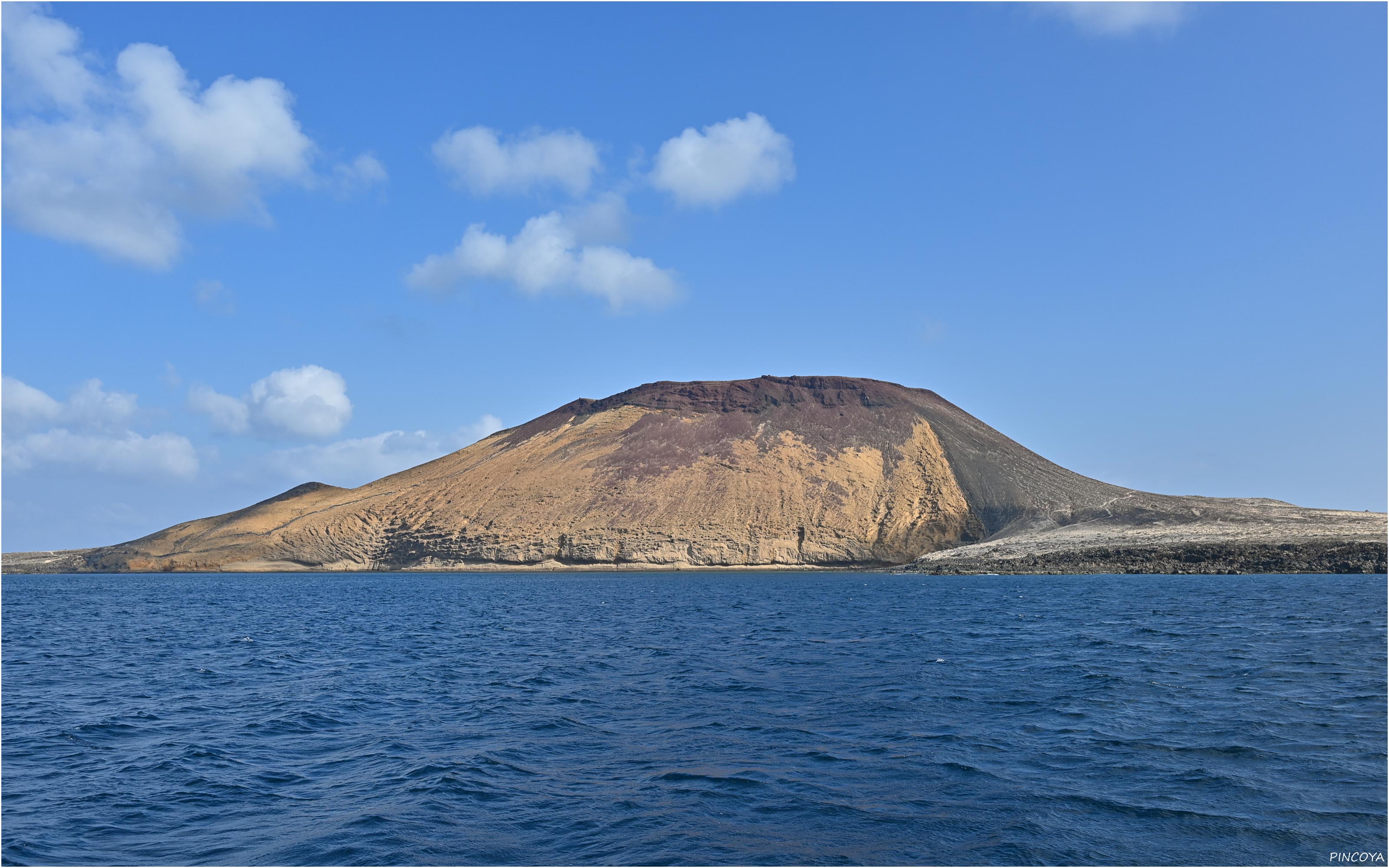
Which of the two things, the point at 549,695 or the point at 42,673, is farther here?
the point at 42,673

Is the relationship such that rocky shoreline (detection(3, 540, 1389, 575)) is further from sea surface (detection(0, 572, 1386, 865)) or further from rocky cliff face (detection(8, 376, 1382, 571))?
sea surface (detection(0, 572, 1386, 865))

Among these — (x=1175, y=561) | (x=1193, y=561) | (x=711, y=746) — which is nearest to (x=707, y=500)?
(x=1175, y=561)

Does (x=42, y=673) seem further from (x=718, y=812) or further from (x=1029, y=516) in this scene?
(x=1029, y=516)

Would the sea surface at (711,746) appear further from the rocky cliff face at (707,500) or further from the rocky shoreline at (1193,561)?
the rocky cliff face at (707,500)

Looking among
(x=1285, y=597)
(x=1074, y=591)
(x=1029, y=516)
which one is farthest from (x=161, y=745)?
(x=1029, y=516)

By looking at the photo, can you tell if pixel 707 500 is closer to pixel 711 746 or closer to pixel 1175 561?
pixel 1175 561
